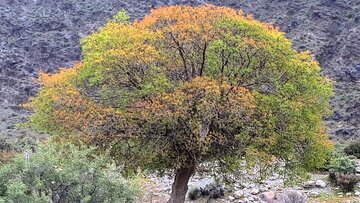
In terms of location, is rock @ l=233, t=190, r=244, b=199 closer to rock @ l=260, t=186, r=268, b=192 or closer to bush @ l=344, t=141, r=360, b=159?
rock @ l=260, t=186, r=268, b=192

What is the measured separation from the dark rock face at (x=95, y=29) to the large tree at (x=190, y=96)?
857 inches

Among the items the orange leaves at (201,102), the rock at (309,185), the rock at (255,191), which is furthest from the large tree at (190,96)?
the rock at (309,185)

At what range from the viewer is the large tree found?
1282 cm

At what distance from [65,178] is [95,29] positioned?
1516 inches

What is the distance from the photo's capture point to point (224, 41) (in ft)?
45.2

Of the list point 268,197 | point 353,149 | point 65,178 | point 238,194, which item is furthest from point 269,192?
point 353,149

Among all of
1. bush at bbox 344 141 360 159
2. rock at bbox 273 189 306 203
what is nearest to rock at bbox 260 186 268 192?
rock at bbox 273 189 306 203

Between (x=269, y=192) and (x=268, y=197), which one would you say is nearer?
(x=268, y=197)

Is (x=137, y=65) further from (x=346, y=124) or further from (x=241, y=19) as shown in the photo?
(x=346, y=124)

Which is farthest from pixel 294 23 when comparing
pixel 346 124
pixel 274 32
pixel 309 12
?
pixel 274 32

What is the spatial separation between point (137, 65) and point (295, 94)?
14.8 ft

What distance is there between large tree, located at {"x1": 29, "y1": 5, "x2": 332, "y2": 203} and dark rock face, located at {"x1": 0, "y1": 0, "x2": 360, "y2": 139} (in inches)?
857

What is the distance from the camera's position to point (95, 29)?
1801 inches

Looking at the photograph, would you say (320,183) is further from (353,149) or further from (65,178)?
(65,178)
